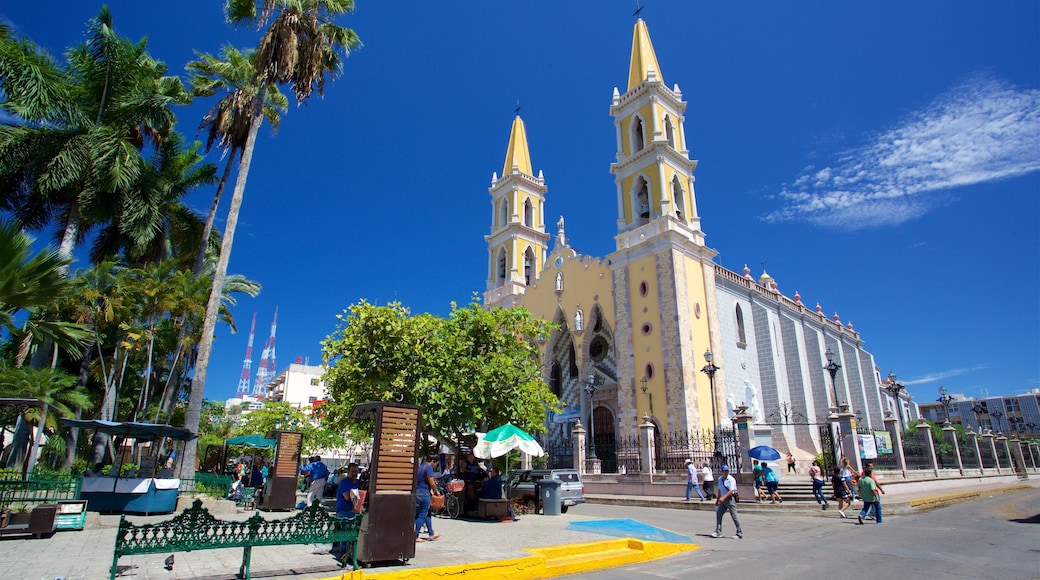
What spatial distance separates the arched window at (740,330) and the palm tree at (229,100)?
25150 millimetres

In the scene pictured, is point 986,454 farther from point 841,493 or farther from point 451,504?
point 451,504

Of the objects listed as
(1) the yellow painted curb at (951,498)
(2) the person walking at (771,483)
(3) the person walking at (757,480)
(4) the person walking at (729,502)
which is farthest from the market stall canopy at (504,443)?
(1) the yellow painted curb at (951,498)

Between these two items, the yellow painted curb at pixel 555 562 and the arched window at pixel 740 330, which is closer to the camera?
the yellow painted curb at pixel 555 562

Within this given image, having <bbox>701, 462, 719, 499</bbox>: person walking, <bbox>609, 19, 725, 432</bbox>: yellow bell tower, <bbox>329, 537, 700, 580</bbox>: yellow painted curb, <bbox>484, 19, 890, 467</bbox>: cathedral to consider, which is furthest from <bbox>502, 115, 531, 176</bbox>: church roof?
<bbox>329, 537, 700, 580</bbox>: yellow painted curb

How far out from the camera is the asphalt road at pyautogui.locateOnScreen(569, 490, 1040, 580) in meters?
7.02

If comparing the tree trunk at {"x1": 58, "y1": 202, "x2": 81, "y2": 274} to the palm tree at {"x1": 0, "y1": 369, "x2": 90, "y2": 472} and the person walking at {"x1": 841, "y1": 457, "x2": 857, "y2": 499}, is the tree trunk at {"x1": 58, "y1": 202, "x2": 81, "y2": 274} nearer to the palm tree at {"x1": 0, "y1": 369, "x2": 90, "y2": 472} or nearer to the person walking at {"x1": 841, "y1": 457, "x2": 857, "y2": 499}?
the palm tree at {"x1": 0, "y1": 369, "x2": 90, "y2": 472}

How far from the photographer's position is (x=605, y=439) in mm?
28406

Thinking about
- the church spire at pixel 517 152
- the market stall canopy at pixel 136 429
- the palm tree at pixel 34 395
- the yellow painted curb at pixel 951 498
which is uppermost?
the church spire at pixel 517 152

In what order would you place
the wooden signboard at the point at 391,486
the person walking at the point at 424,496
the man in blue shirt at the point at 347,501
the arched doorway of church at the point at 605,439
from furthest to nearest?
the arched doorway of church at the point at 605,439, the person walking at the point at 424,496, the man in blue shirt at the point at 347,501, the wooden signboard at the point at 391,486

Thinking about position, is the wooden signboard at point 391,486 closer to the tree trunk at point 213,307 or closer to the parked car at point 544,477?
the parked car at point 544,477

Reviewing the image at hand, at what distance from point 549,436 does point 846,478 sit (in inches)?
686

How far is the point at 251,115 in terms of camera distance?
17.9 metres

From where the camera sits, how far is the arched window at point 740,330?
2997cm

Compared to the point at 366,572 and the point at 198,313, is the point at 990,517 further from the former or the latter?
the point at 198,313
